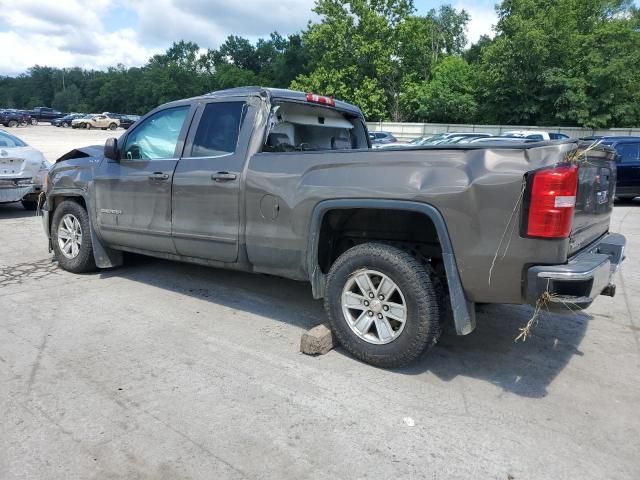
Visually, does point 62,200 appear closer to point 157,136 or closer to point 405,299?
point 157,136

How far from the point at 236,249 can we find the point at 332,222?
3.08 feet

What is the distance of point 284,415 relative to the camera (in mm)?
3246

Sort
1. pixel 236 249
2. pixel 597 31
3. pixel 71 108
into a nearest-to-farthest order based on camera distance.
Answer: pixel 236 249
pixel 597 31
pixel 71 108

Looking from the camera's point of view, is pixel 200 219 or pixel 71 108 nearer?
pixel 200 219

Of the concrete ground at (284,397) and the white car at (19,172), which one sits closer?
the concrete ground at (284,397)

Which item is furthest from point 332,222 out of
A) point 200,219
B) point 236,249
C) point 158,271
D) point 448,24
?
point 448,24

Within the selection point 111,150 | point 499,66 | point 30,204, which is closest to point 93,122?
point 499,66

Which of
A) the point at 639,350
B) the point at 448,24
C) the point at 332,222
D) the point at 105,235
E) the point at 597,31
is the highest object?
the point at 448,24

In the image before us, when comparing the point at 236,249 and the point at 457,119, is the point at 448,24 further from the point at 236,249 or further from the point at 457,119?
the point at 236,249

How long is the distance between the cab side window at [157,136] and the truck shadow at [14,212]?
20.2ft

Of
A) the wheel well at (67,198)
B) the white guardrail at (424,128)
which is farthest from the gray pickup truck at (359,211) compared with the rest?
the white guardrail at (424,128)

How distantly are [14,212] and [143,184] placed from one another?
7.17 metres

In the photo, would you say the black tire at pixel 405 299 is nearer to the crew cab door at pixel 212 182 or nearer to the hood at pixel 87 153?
the crew cab door at pixel 212 182

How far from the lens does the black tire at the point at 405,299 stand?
357 centimetres
